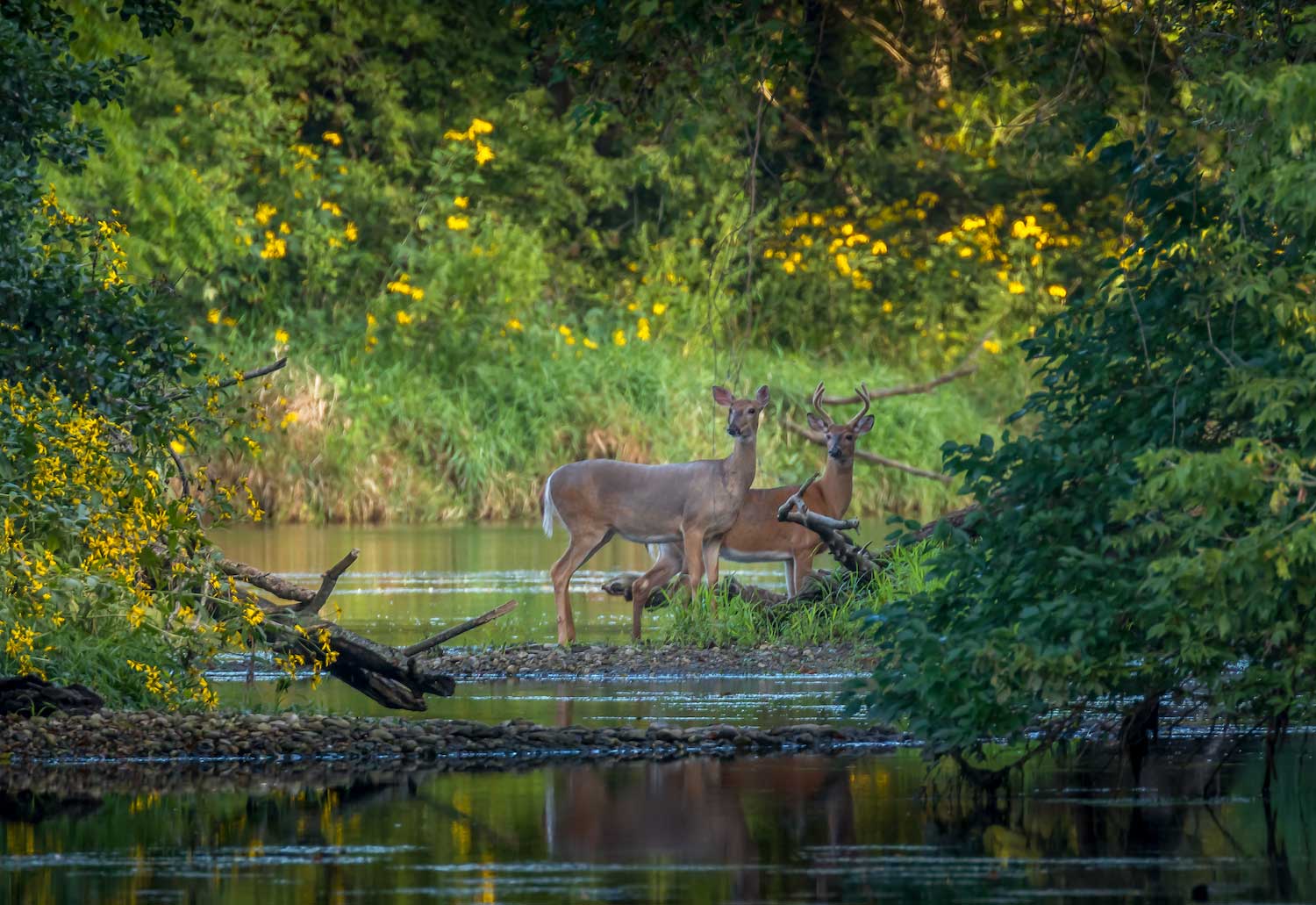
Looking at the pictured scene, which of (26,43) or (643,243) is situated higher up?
(643,243)

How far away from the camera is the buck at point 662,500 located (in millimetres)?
17156

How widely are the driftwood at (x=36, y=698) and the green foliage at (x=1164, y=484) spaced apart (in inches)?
149

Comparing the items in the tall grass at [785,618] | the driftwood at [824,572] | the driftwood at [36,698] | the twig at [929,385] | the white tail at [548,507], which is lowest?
the driftwood at [36,698]

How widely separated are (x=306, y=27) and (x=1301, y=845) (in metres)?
29.1

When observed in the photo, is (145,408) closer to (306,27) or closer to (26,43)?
(26,43)

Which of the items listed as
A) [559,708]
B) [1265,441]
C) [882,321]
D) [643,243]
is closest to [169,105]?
[643,243]

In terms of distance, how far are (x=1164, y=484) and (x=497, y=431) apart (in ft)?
72.6

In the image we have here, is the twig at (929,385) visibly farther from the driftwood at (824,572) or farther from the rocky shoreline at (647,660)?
the rocky shoreline at (647,660)

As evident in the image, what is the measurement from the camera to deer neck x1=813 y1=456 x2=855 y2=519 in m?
18.3

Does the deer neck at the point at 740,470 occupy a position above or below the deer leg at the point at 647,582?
above

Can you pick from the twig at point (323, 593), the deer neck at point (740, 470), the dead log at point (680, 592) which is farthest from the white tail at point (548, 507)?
the twig at point (323, 593)

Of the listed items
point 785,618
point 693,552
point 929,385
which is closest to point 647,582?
point 693,552

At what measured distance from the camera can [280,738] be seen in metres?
10.7

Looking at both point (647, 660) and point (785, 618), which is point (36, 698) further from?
point (785, 618)
